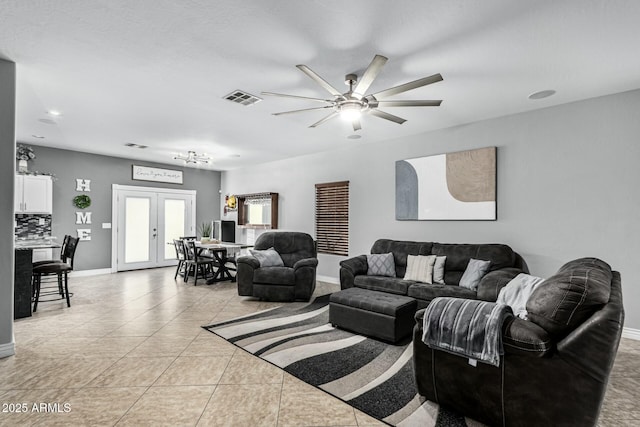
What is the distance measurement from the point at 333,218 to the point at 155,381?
447 centimetres

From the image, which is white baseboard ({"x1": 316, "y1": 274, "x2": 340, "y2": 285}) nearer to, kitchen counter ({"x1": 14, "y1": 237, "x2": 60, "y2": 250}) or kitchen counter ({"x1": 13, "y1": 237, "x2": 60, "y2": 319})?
kitchen counter ({"x1": 14, "y1": 237, "x2": 60, "y2": 250})

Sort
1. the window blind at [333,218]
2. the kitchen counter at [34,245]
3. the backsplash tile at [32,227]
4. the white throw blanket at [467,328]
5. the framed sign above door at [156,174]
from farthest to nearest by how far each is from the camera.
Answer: the framed sign above door at [156,174] < the window blind at [333,218] < the backsplash tile at [32,227] < the kitchen counter at [34,245] < the white throw blanket at [467,328]

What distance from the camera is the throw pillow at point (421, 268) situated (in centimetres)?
433

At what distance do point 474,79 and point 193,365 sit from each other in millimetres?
3909

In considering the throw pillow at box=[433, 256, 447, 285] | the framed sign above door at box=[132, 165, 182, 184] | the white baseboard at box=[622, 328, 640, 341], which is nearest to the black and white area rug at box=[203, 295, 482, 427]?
the throw pillow at box=[433, 256, 447, 285]

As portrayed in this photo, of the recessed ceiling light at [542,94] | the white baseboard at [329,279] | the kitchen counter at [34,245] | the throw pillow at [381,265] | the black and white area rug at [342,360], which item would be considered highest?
the recessed ceiling light at [542,94]

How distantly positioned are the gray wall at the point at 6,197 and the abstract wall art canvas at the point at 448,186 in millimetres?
4955

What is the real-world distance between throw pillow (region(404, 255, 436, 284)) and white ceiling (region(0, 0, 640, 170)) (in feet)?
6.63

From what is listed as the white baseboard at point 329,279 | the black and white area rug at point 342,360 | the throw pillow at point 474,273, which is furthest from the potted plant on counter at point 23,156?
the throw pillow at point 474,273

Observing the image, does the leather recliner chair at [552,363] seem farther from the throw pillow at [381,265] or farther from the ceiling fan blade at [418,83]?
the throw pillow at [381,265]

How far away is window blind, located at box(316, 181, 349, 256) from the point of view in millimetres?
6316

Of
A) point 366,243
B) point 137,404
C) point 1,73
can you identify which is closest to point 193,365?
point 137,404

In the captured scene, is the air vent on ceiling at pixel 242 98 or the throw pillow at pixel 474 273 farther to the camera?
the throw pillow at pixel 474 273

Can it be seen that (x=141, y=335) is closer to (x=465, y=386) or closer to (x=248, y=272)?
(x=248, y=272)
